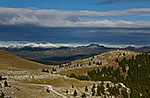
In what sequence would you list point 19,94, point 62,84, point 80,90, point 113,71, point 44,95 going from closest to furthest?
1. point 19,94
2. point 44,95
3. point 80,90
4. point 62,84
5. point 113,71

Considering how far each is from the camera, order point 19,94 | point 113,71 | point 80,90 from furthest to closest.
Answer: point 113,71 < point 80,90 < point 19,94

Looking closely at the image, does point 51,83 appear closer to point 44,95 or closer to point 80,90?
point 80,90

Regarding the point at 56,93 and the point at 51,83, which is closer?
the point at 56,93

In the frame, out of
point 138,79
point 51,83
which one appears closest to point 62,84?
point 51,83

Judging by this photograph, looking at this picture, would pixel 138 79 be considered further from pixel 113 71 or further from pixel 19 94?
pixel 19 94

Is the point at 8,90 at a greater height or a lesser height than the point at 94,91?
greater

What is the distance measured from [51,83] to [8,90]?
39.5 meters

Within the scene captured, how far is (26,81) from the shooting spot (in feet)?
357

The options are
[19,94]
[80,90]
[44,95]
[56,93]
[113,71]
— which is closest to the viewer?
[19,94]

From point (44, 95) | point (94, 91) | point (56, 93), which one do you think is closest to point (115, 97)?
point (94, 91)

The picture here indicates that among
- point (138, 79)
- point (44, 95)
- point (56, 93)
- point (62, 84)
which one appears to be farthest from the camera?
point (138, 79)

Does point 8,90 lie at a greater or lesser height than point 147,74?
greater

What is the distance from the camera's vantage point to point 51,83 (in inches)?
4370

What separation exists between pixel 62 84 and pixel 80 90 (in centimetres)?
1043
